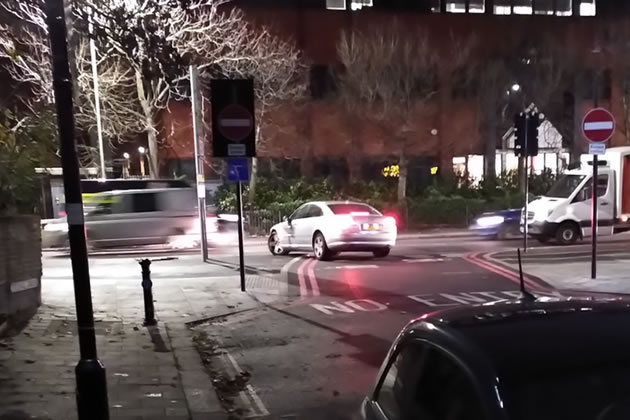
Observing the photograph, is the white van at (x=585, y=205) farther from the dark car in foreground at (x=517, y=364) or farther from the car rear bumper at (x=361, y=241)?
the dark car in foreground at (x=517, y=364)

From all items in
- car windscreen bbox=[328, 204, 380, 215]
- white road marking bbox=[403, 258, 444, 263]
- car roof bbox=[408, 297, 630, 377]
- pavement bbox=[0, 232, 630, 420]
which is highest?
car roof bbox=[408, 297, 630, 377]

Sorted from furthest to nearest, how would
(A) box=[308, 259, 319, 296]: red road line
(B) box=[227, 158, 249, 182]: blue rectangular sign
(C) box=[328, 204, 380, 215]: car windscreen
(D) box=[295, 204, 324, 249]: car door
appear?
(D) box=[295, 204, 324, 249]: car door, (C) box=[328, 204, 380, 215]: car windscreen, (A) box=[308, 259, 319, 296]: red road line, (B) box=[227, 158, 249, 182]: blue rectangular sign

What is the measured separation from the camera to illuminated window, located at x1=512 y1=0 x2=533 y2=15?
1356 inches

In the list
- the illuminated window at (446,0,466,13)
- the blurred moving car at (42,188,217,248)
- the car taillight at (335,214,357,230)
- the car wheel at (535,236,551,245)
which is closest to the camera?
the car taillight at (335,214,357,230)

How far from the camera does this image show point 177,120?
29641mm

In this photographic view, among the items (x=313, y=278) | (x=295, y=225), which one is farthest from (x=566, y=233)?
(x=313, y=278)

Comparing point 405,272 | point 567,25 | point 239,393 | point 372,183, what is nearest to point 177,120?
A: point 372,183

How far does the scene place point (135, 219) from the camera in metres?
18.9

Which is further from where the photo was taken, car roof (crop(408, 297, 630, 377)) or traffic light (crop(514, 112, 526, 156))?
traffic light (crop(514, 112, 526, 156))

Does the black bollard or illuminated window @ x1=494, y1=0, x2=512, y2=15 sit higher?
illuminated window @ x1=494, y1=0, x2=512, y2=15

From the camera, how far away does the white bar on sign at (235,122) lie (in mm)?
11023

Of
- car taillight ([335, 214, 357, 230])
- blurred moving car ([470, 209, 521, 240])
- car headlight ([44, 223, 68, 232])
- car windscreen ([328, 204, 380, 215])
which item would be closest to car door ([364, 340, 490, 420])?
car taillight ([335, 214, 357, 230])

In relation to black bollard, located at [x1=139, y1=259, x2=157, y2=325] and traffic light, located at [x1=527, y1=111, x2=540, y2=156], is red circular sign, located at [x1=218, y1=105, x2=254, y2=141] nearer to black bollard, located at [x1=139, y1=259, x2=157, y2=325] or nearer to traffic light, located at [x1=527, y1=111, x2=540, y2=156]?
black bollard, located at [x1=139, y1=259, x2=157, y2=325]

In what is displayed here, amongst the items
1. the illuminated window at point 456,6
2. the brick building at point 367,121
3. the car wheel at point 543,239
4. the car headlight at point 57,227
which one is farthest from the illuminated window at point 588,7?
the car headlight at point 57,227
